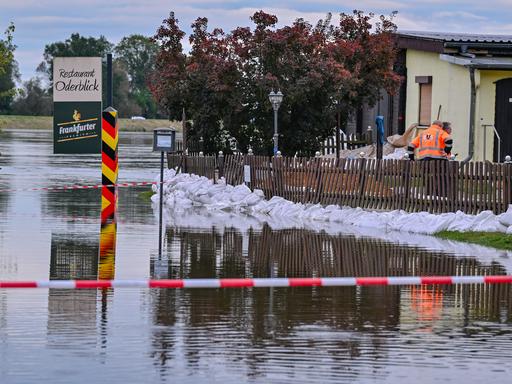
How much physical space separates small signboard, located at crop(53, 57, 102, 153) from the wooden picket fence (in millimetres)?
4726

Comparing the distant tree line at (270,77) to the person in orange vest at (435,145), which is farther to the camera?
the distant tree line at (270,77)

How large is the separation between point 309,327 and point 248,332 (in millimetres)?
583

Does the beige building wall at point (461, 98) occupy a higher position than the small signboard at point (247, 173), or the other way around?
the beige building wall at point (461, 98)

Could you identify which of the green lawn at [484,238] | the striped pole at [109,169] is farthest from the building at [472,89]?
the striped pole at [109,169]

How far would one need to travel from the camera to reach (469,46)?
3017cm

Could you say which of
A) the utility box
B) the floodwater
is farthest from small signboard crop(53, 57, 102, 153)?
the floodwater

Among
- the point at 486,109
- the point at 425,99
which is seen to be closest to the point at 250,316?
the point at 486,109

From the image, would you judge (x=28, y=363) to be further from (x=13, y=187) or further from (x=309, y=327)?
(x=13, y=187)

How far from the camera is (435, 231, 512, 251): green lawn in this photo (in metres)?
17.7

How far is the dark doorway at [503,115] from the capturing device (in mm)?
29531

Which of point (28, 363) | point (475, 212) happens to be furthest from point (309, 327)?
point (475, 212)

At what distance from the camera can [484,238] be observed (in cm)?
1841

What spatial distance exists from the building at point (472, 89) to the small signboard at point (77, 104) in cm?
1054

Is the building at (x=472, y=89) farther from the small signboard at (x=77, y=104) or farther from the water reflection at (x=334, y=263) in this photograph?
the water reflection at (x=334, y=263)
